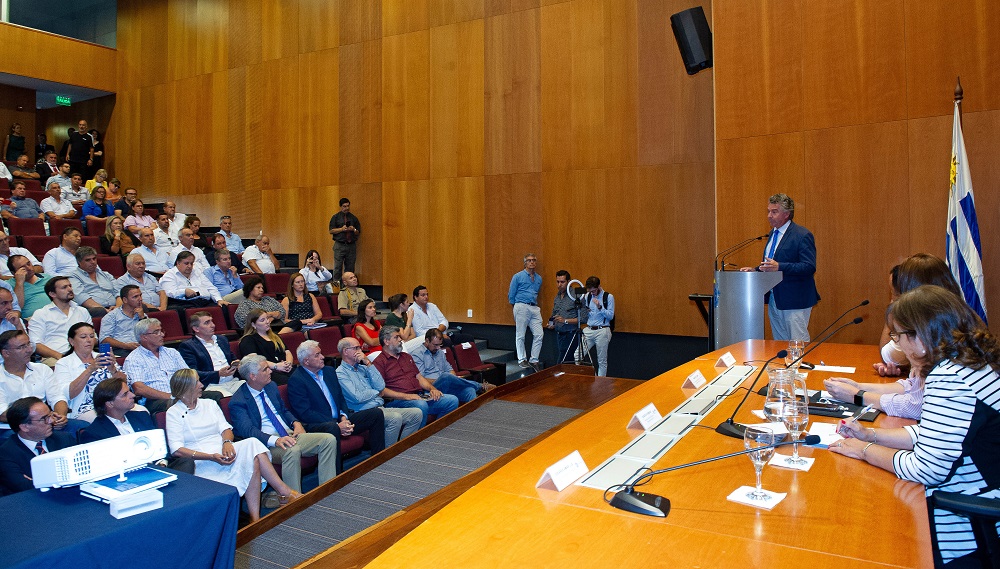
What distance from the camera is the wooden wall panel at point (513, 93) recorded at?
8.12 meters

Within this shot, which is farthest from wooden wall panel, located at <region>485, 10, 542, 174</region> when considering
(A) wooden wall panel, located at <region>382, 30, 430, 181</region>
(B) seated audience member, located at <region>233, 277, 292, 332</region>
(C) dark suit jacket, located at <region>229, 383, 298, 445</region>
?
(C) dark suit jacket, located at <region>229, 383, 298, 445</region>

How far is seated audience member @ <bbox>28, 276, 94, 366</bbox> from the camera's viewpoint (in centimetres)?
483

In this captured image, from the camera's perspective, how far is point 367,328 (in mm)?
6578

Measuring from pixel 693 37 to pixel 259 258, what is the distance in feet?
17.4

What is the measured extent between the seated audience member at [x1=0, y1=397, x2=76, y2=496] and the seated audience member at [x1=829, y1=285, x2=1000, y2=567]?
312cm

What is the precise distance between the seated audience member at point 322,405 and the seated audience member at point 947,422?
3.09 metres

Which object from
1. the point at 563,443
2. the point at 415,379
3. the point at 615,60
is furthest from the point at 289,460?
the point at 615,60

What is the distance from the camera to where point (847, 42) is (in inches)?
218

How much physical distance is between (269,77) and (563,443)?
936 centimetres

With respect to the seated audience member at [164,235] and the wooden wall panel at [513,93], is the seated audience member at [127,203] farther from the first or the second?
the wooden wall panel at [513,93]

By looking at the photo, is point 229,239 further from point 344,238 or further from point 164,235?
point 344,238

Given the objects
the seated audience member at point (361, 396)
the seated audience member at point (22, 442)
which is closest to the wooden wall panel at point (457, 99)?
the seated audience member at point (361, 396)

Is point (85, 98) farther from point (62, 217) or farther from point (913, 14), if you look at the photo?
point (913, 14)

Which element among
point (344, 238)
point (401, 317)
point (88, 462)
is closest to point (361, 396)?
point (401, 317)
